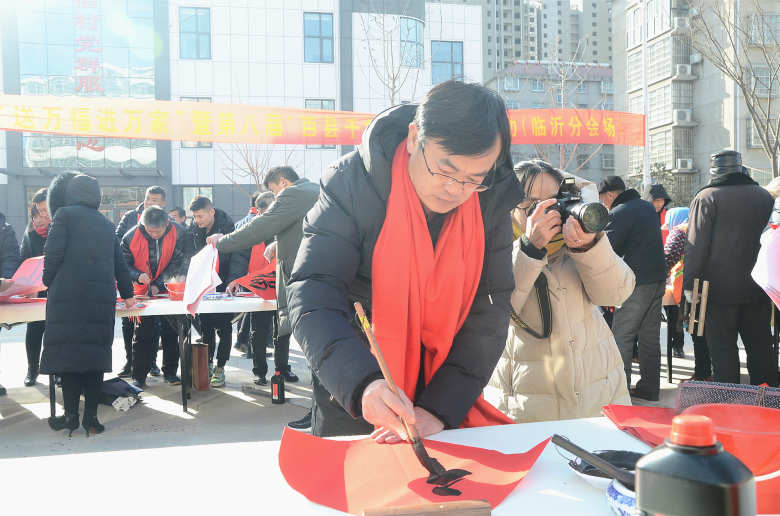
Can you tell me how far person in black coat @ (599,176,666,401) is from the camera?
386 cm

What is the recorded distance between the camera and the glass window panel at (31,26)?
1455cm

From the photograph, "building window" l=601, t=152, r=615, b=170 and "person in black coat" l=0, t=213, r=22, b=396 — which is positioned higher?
"building window" l=601, t=152, r=615, b=170

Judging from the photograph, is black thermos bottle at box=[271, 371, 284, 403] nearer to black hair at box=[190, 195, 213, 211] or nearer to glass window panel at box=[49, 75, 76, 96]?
black hair at box=[190, 195, 213, 211]

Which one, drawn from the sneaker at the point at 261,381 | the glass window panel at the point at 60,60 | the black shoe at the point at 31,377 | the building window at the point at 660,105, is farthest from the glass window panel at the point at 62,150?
the building window at the point at 660,105

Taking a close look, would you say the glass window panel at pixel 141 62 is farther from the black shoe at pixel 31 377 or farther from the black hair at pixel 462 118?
the black hair at pixel 462 118

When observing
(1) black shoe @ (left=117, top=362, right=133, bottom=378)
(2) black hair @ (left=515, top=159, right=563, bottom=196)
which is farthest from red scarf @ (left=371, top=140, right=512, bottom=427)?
(1) black shoe @ (left=117, top=362, right=133, bottom=378)

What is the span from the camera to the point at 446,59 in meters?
16.1

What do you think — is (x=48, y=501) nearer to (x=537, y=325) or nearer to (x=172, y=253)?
(x=537, y=325)

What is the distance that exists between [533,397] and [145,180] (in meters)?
14.9

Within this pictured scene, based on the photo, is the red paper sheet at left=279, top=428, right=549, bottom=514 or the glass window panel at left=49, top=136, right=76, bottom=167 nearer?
the red paper sheet at left=279, top=428, right=549, bottom=514

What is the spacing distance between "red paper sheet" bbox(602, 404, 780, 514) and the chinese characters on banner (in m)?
5.39

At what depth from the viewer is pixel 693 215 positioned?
3.75 meters

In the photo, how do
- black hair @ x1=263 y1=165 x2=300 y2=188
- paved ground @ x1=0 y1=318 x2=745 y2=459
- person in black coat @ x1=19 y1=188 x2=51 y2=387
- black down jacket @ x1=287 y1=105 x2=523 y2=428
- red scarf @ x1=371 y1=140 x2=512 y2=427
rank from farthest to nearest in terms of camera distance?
person in black coat @ x1=19 y1=188 x2=51 y2=387 → black hair @ x1=263 y1=165 x2=300 y2=188 → paved ground @ x1=0 y1=318 x2=745 y2=459 → red scarf @ x1=371 y1=140 x2=512 y2=427 → black down jacket @ x1=287 y1=105 x2=523 y2=428

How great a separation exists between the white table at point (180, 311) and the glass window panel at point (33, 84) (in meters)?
12.6
